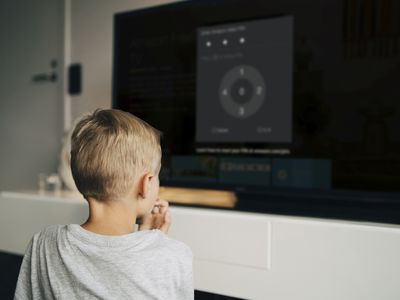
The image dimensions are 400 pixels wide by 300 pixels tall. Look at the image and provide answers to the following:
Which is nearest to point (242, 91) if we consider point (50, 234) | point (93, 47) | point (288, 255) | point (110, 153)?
point (288, 255)

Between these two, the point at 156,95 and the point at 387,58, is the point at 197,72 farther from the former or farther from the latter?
the point at 387,58

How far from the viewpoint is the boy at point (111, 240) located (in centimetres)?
83

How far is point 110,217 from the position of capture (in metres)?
0.91

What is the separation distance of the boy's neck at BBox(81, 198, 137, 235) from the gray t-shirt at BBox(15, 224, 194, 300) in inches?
1.5

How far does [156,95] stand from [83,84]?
74cm

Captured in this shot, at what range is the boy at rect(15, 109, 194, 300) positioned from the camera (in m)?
0.83

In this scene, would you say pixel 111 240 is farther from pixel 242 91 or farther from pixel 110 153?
pixel 242 91

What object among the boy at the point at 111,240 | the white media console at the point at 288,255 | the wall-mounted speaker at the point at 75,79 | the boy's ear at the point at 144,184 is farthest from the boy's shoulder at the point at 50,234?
the wall-mounted speaker at the point at 75,79

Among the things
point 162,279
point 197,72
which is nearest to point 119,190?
point 162,279

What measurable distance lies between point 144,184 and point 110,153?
0.09 meters

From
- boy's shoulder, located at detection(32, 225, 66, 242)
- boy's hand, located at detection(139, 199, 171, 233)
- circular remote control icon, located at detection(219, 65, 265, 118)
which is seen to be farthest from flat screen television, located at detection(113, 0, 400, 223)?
boy's shoulder, located at detection(32, 225, 66, 242)

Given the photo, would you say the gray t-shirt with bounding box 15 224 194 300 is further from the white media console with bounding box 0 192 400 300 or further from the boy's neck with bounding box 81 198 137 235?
the white media console with bounding box 0 192 400 300

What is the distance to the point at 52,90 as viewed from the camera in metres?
2.34

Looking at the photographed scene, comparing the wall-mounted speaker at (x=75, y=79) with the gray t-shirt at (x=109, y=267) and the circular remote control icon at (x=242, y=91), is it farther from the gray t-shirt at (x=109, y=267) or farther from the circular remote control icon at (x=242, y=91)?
the gray t-shirt at (x=109, y=267)
